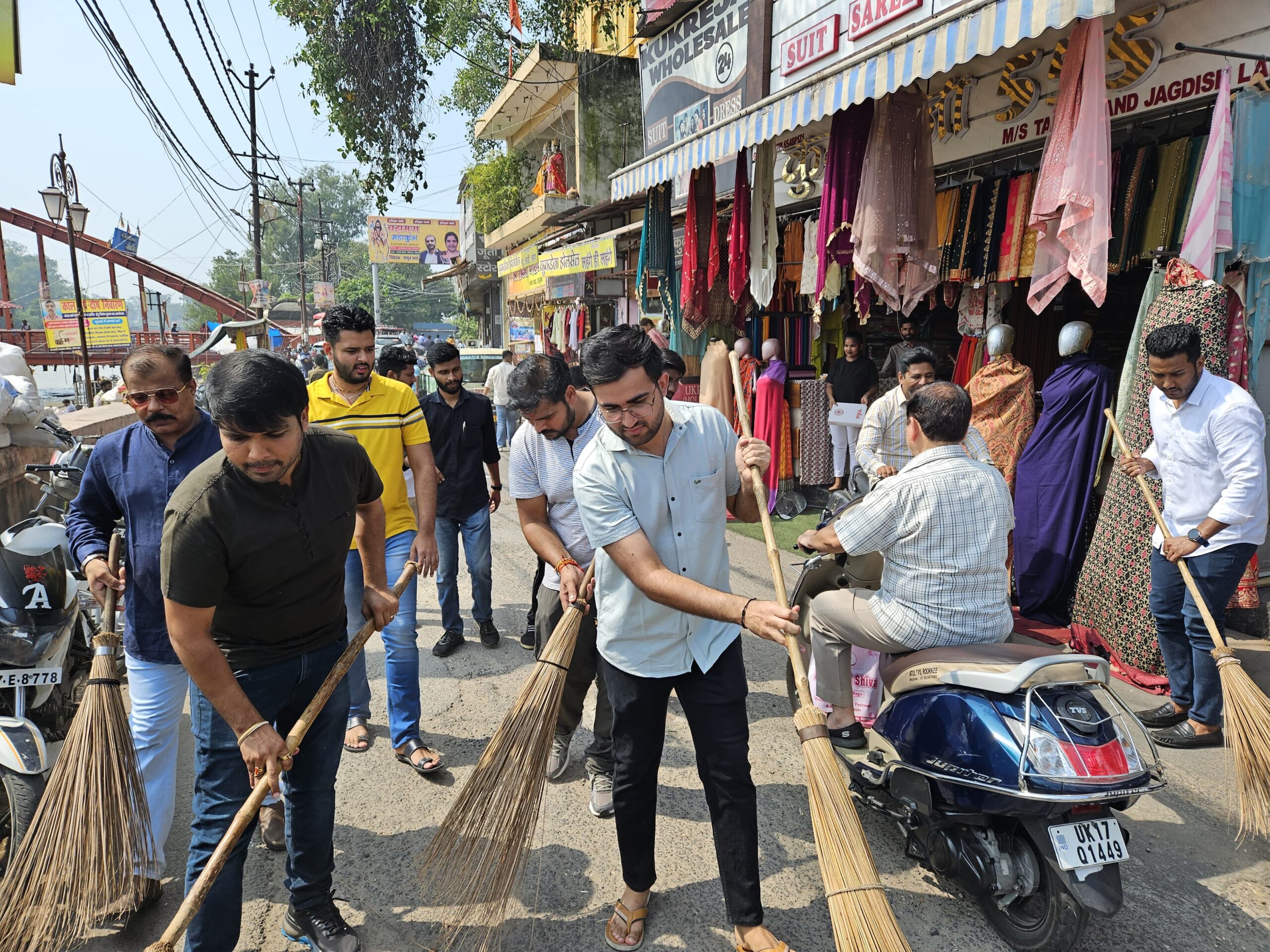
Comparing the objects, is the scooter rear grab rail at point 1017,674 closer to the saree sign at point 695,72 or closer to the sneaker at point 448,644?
the sneaker at point 448,644

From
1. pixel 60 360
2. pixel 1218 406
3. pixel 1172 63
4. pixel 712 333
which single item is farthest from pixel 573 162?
pixel 60 360

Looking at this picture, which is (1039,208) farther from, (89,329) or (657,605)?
(89,329)

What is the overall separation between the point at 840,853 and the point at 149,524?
7.37 ft

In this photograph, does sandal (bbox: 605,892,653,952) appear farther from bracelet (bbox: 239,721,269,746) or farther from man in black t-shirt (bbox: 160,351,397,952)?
bracelet (bbox: 239,721,269,746)

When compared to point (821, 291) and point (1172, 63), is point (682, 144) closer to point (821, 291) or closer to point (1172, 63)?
point (821, 291)

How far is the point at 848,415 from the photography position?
747 cm

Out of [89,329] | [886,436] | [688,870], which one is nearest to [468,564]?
[688,870]

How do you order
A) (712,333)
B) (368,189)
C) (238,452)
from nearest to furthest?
(238,452), (712,333), (368,189)

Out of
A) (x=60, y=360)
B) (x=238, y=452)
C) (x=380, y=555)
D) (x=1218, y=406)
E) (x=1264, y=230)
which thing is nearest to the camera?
(x=238, y=452)

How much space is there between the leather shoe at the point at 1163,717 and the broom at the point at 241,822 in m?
3.47

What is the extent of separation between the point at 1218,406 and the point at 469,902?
3.52 meters

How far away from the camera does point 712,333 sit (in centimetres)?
763

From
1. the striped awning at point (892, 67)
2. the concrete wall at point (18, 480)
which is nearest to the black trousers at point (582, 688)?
the striped awning at point (892, 67)

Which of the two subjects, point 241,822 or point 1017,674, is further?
point 1017,674
